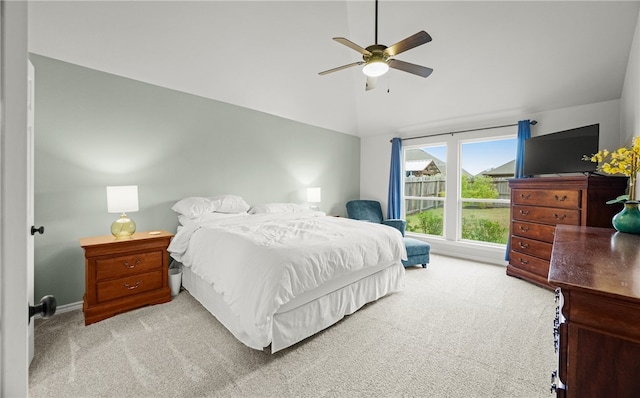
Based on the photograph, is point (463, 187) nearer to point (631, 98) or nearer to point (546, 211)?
point (546, 211)

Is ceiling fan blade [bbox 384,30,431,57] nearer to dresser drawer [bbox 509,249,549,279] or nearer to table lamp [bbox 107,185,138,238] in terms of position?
table lamp [bbox 107,185,138,238]

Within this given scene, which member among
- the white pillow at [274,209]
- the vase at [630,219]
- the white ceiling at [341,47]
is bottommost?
the white pillow at [274,209]

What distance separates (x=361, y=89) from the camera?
15.5 ft

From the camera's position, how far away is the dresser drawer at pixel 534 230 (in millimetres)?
3240

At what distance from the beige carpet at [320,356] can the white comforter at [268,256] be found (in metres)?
0.31

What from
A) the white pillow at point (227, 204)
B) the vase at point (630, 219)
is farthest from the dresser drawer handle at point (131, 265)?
the vase at point (630, 219)

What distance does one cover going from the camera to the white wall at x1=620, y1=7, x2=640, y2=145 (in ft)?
7.85

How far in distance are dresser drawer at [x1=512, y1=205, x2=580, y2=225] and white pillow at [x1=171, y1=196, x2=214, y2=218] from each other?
405cm

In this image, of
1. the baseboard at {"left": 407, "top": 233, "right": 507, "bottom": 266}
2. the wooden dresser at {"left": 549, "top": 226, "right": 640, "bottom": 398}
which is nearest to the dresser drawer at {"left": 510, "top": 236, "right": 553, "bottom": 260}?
the baseboard at {"left": 407, "top": 233, "right": 507, "bottom": 266}

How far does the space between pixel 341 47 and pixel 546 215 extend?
11.4ft

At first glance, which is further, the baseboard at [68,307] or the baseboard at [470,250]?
the baseboard at [470,250]

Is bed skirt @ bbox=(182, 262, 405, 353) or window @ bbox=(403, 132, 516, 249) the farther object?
window @ bbox=(403, 132, 516, 249)

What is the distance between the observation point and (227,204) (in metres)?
3.50

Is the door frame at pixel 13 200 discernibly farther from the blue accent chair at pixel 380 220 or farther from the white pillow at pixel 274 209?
the blue accent chair at pixel 380 220
